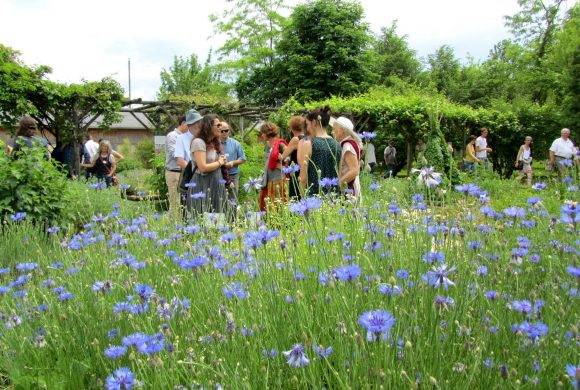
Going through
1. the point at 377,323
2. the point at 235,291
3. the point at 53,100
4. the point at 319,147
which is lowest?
the point at 235,291

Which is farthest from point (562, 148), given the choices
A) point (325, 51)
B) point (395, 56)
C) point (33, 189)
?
point (395, 56)

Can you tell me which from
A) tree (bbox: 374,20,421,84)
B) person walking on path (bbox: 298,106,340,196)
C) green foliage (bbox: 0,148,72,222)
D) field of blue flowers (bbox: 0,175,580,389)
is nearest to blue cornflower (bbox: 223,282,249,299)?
field of blue flowers (bbox: 0,175,580,389)

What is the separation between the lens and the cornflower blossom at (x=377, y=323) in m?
1.26

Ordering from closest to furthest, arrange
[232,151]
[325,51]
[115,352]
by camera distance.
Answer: [115,352] → [232,151] → [325,51]

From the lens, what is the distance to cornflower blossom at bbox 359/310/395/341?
4.12ft

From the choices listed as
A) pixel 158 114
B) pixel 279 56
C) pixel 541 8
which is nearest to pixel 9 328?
pixel 158 114

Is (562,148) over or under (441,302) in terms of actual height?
over

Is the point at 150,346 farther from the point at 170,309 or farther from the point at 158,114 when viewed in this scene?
the point at 158,114

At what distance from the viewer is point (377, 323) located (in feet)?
4.20

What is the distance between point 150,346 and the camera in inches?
59.4

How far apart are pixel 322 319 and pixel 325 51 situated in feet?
87.1

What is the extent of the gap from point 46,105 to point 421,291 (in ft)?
38.9

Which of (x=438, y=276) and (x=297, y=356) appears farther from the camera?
(x=438, y=276)

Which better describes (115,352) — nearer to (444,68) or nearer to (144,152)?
(144,152)
